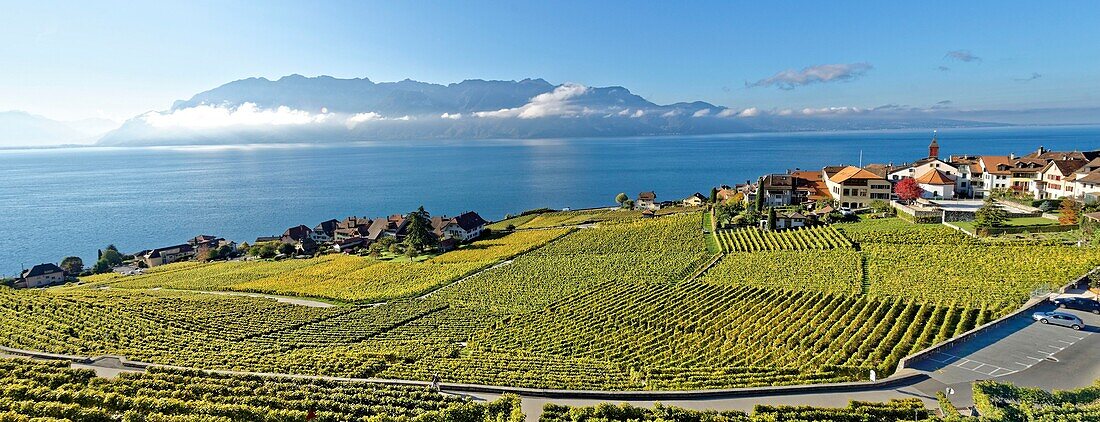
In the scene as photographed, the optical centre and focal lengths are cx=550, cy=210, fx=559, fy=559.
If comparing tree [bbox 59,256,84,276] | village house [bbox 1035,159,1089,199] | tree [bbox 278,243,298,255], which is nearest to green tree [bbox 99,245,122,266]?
tree [bbox 59,256,84,276]

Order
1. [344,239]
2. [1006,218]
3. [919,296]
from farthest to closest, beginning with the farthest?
[344,239], [1006,218], [919,296]

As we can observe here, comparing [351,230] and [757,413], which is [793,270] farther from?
[351,230]

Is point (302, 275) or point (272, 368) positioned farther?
point (302, 275)

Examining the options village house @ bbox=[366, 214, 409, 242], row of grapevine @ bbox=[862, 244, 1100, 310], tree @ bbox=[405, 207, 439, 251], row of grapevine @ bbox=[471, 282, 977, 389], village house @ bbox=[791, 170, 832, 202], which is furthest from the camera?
village house @ bbox=[366, 214, 409, 242]

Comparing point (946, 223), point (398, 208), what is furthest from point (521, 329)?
point (398, 208)

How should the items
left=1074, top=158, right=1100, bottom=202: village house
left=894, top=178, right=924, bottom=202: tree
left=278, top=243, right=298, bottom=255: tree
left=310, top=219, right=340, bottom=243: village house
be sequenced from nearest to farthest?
left=1074, top=158, right=1100, bottom=202: village house < left=894, top=178, right=924, bottom=202: tree < left=278, top=243, right=298, bottom=255: tree < left=310, top=219, right=340, bottom=243: village house

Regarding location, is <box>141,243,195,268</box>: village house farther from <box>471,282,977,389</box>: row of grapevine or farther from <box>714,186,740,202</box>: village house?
<box>714,186,740,202</box>: village house

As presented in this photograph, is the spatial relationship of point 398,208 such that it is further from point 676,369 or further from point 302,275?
point 676,369

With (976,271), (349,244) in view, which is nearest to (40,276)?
(349,244)
